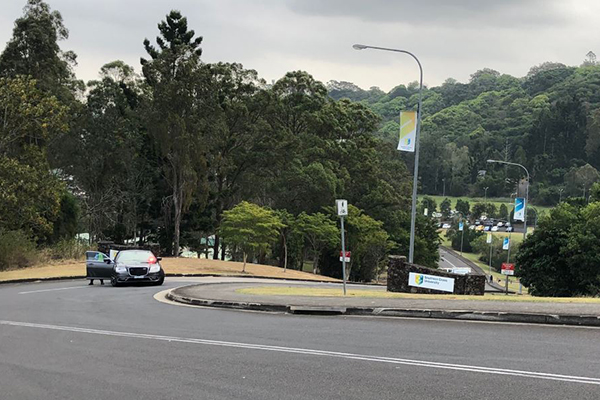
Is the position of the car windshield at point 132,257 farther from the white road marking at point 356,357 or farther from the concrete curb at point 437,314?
the white road marking at point 356,357

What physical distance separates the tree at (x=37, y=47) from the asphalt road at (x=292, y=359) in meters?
39.0

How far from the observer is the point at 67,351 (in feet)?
33.1

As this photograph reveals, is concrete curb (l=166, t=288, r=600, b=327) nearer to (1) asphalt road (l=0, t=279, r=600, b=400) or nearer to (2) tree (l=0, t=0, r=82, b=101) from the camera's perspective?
(1) asphalt road (l=0, t=279, r=600, b=400)

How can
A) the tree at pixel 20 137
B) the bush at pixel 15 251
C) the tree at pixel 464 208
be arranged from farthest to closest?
the tree at pixel 464 208 → the bush at pixel 15 251 → the tree at pixel 20 137

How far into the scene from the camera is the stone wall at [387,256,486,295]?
24.1 metres

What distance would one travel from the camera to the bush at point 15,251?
34.2 meters

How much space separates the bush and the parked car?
33.8 ft

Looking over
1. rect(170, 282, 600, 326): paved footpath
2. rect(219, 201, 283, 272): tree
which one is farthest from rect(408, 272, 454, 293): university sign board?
rect(219, 201, 283, 272): tree

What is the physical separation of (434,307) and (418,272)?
33.5 feet

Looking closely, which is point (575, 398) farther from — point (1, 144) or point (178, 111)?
point (178, 111)

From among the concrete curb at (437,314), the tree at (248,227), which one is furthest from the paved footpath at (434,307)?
the tree at (248,227)

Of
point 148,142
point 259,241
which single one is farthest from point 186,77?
point 259,241

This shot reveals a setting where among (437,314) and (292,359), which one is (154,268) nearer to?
(437,314)

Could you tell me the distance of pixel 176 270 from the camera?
41.5 m
